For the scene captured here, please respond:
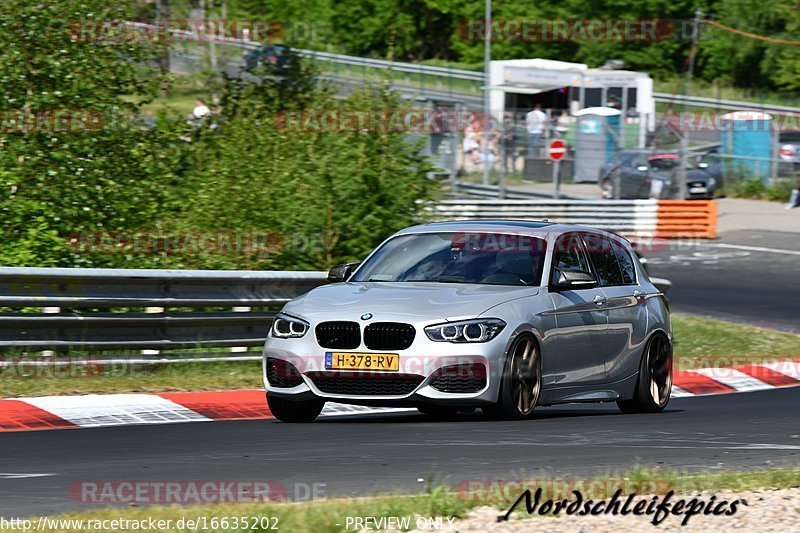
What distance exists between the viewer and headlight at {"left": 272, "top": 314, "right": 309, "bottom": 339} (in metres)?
9.89

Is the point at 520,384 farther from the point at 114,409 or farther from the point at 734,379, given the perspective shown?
the point at 734,379

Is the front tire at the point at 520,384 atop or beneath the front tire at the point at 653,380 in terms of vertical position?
atop

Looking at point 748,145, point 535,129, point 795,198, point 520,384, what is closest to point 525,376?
point 520,384

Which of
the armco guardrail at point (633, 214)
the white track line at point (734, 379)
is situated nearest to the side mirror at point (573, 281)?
the white track line at point (734, 379)

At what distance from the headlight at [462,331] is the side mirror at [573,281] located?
1.05m

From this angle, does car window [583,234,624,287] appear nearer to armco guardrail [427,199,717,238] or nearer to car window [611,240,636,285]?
car window [611,240,636,285]

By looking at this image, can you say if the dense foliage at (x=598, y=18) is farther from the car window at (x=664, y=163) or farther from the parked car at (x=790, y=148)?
the car window at (x=664, y=163)

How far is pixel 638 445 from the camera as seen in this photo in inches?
348

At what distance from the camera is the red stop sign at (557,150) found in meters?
36.0

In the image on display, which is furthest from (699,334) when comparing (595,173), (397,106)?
(595,173)

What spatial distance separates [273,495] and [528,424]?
334cm

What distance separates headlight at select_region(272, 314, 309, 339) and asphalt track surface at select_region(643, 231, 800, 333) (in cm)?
1208

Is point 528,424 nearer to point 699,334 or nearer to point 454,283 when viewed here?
point 454,283

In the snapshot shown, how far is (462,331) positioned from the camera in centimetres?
955
